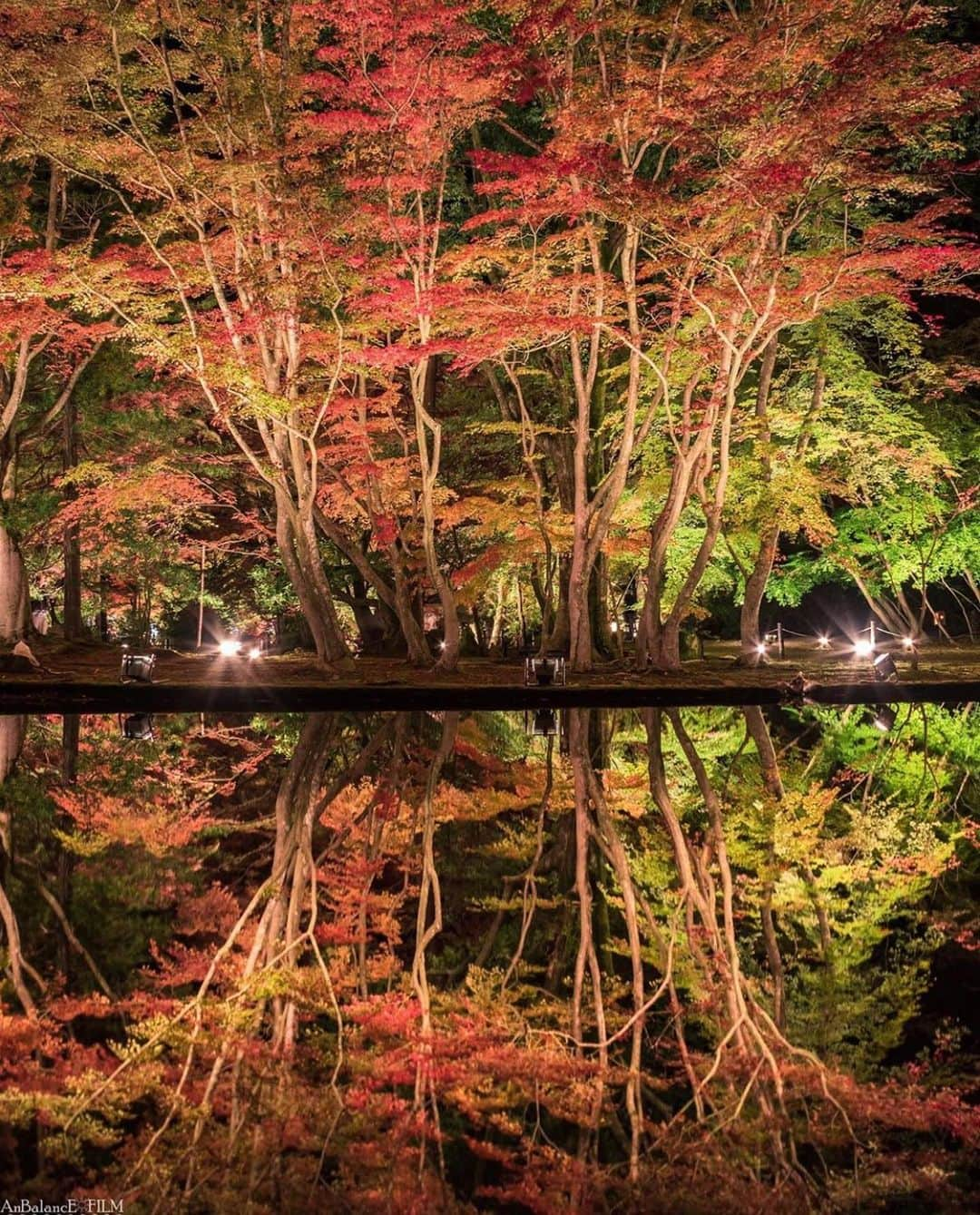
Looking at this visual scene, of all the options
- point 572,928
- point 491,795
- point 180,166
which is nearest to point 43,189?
point 180,166

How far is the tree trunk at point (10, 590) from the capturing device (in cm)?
2006

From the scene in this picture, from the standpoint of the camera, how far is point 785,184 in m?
14.5

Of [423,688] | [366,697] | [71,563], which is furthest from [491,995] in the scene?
[71,563]

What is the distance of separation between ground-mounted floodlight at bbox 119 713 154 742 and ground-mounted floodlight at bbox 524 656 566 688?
5.54 m

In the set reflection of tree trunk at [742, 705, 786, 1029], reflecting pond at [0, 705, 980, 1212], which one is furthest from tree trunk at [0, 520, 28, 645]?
reflection of tree trunk at [742, 705, 786, 1029]

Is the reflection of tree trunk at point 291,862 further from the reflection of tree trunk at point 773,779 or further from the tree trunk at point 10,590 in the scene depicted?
the tree trunk at point 10,590

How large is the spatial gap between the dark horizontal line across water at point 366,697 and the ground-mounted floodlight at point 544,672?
268mm

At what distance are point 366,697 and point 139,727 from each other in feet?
10.7

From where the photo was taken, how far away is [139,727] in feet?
49.2

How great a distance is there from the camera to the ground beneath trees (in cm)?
1534

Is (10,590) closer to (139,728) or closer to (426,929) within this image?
(139,728)

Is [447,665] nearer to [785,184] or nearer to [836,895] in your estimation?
[785,184]

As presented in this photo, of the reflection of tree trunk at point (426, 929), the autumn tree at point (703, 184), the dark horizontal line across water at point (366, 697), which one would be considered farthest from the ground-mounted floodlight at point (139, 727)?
the autumn tree at point (703, 184)

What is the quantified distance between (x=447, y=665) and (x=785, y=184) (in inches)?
359
